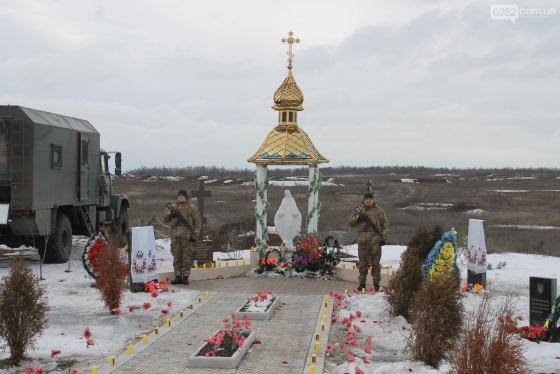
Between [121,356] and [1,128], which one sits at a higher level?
[1,128]

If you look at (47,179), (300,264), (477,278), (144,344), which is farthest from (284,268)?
(144,344)

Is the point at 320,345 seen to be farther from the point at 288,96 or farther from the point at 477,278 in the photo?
the point at 288,96

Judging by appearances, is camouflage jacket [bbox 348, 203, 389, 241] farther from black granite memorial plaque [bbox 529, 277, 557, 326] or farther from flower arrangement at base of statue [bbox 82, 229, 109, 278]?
flower arrangement at base of statue [bbox 82, 229, 109, 278]

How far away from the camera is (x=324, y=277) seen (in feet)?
42.8

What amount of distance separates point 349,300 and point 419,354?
12.2 feet

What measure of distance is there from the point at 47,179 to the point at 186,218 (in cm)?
404

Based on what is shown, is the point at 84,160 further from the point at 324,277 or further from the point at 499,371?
the point at 499,371

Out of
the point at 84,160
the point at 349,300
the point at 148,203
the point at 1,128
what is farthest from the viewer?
the point at 148,203

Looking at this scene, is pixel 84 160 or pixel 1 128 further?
pixel 84 160

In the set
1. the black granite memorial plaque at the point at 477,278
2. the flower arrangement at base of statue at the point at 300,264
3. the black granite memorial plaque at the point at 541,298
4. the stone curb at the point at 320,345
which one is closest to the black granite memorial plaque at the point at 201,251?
the flower arrangement at base of statue at the point at 300,264

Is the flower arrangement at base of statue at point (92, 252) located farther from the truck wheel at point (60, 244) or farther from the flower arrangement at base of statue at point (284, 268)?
the flower arrangement at base of statue at point (284, 268)

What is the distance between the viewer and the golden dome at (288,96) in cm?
1453

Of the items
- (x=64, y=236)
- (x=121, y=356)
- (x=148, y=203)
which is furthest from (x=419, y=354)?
(x=148, y=203)

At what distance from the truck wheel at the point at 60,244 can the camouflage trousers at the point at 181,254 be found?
3.78 metres
